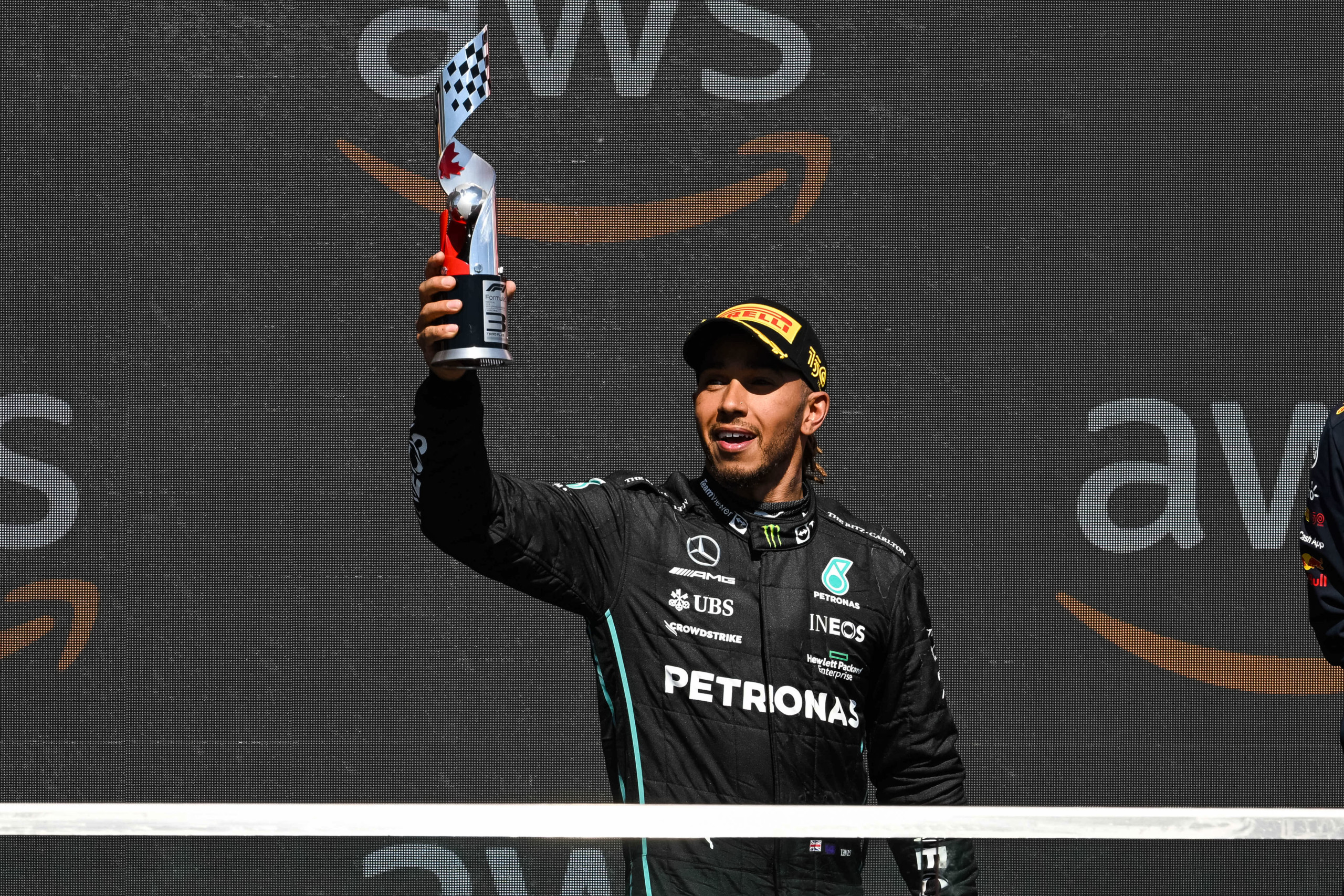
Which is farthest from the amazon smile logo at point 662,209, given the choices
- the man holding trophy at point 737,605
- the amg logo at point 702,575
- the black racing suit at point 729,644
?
the amg logo at point 702,575

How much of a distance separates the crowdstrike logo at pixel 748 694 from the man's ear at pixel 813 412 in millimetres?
412

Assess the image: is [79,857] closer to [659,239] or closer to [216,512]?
[216,512]

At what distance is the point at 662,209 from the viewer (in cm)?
369

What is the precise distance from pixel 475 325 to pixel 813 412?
717 millimetres

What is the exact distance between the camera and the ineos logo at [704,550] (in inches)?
80.4

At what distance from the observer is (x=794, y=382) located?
212 cm

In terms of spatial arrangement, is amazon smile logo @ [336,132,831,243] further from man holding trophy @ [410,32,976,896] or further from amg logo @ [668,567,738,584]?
amg logo @ [668,567,738,584]

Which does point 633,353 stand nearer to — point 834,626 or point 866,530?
point 866,530

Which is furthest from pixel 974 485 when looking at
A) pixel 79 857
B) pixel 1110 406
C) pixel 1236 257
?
pixel 79 857

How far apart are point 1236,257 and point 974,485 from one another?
3.06 ft

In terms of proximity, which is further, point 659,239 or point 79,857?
point 659,239

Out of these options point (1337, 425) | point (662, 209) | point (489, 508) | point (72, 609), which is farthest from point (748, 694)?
point (72, 609)

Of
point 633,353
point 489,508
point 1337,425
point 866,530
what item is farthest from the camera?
point 633,353

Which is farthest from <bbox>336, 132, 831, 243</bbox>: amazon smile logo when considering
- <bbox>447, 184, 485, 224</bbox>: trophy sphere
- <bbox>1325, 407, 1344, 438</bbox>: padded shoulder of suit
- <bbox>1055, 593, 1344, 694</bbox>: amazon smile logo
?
<bbox>447, 184, 485, 224</bbox>: trophy sphere
